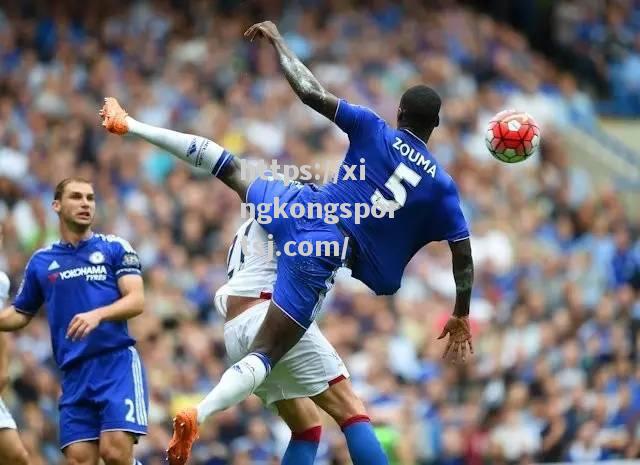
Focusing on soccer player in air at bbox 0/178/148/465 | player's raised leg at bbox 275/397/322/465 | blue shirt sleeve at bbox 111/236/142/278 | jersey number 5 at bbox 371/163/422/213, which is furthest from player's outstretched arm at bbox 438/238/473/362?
blue shirt sleeve at bbox 111/236/142/278

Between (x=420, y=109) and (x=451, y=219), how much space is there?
2.44 feet

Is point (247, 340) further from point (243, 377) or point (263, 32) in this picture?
point (263, 32)

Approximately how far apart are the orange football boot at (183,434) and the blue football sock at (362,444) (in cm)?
146

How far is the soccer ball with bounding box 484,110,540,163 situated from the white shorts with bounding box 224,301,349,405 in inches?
75.3

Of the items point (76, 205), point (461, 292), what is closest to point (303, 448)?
point (461, 292)

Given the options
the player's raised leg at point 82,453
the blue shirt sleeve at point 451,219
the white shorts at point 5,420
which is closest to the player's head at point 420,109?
the blue shirt sleeve at point 451,219

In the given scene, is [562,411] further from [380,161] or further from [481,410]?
[380,161]

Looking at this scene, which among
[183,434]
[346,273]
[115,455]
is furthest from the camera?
[346,273]

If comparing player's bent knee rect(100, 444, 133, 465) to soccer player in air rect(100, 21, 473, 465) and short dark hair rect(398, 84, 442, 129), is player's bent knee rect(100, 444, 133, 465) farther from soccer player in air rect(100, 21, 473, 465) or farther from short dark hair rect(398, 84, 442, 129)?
short dark hair rect(398, 84, 442, 129)

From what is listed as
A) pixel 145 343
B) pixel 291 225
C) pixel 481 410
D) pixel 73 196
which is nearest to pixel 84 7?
pixel 145 343

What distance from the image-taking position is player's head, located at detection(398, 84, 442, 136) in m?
9.70

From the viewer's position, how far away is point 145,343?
15.9m

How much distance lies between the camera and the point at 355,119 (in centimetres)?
968

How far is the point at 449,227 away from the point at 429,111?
77 cm
